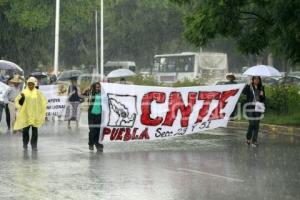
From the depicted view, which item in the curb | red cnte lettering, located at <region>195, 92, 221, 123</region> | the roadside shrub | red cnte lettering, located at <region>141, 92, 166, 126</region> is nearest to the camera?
red cnte lettering, located at <region>141, 92, 166, 126</region>

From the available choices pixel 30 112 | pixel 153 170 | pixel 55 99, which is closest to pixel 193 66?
pixel 55 99

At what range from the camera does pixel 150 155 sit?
577 inches

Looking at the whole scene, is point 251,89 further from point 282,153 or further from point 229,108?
point 282,153

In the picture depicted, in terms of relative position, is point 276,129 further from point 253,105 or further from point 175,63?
point 175,63

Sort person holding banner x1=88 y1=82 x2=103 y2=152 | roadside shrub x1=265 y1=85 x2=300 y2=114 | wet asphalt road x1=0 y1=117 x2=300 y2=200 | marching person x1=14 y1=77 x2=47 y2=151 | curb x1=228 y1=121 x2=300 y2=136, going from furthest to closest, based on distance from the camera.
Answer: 1. roadside shrub x1=265 y1=85 x2=300 y2=114
2. curb x1=228 y1=121 x2=300 y2=136
3. marching person x1=14 y1=77 x2=47 y2=151
4. person holding banner x1=88 y1=82 x2=103 y2=152
5. wet asphalt road x1=0 y1=117 x2=300 y2=200

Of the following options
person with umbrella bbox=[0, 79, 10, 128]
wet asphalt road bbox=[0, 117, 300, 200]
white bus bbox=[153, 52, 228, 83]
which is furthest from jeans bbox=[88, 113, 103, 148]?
white bus bbox=[153, 52, 228, 83]

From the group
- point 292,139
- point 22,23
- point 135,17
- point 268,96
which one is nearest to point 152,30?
point 135,17

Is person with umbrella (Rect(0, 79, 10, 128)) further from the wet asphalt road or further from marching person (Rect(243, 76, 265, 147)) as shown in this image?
marching person (Rect(243, 76, 265, 147))

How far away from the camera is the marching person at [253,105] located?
55.1 feet

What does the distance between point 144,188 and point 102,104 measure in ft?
18.3

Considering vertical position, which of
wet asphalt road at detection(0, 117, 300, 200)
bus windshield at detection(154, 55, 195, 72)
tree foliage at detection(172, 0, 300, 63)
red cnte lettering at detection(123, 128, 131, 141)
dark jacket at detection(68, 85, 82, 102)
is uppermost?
tree foliage at detection(172, 0, 300, 63)

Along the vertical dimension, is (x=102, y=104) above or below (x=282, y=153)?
above

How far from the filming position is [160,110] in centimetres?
1661

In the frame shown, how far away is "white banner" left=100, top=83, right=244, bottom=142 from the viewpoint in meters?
15.8
